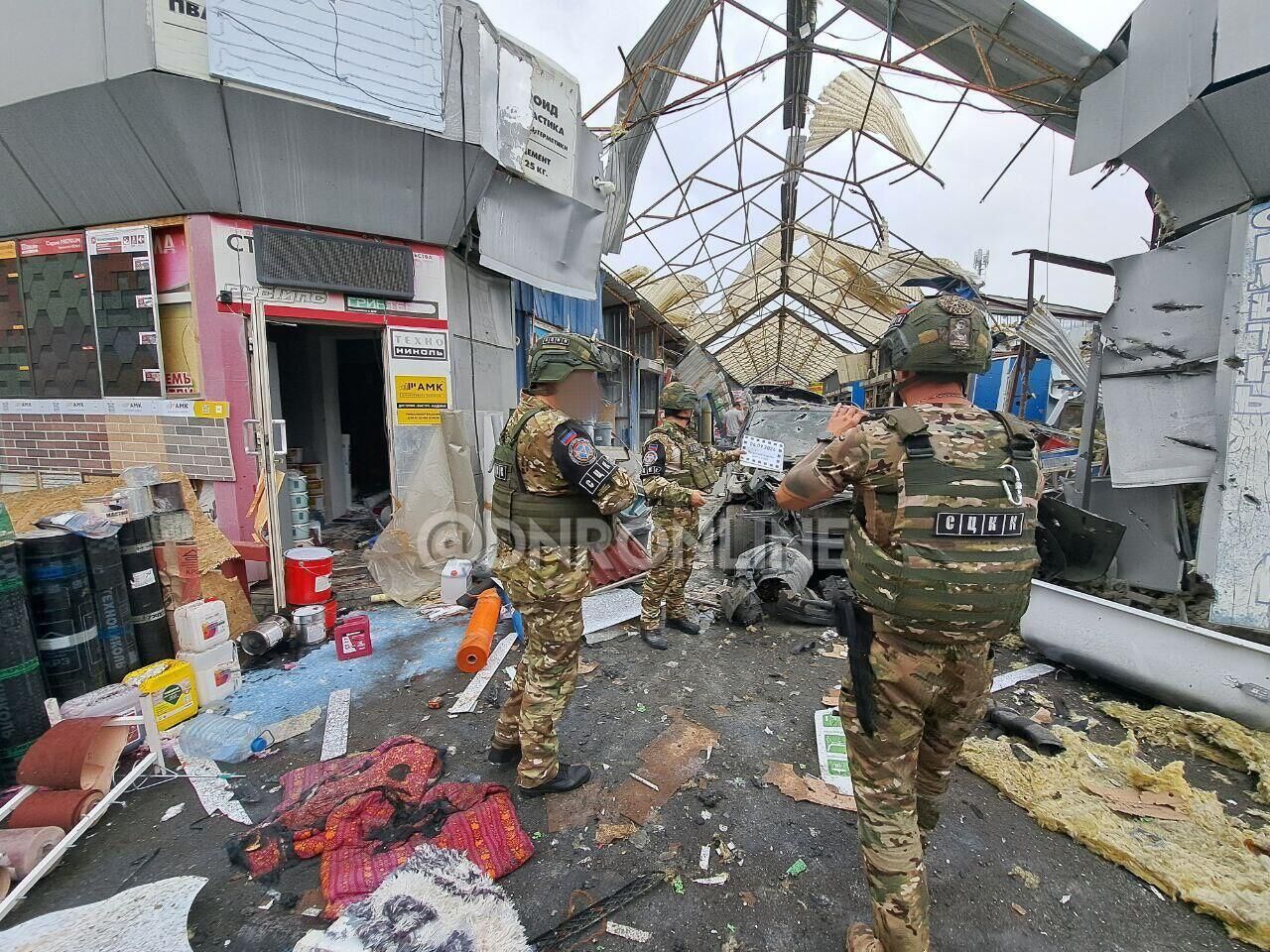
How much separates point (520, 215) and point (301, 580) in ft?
15.1

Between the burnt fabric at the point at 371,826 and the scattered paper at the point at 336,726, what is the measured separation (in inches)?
8.1

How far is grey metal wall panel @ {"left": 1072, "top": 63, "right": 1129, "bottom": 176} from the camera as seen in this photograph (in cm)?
416

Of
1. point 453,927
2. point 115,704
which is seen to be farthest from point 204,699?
point 453,927

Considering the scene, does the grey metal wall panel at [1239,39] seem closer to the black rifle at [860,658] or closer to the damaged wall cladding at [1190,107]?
the damaged wall cladding at [1190,107]

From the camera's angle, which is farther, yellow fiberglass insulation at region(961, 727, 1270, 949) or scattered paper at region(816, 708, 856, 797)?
scattered paper at region(816, 708, 856, 797)

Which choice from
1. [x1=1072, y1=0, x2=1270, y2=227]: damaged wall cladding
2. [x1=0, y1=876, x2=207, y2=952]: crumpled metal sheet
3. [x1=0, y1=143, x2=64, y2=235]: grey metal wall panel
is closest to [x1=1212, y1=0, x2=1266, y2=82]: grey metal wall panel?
[x1=1072, y1=0, x2=1270, y2=227]: damaged wall cladding

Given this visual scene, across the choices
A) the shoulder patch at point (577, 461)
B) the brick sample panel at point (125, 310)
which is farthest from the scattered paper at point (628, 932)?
the brick sample panel at point (125, 310)

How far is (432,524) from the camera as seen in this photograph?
17.6 ft

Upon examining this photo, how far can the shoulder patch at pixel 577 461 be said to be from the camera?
2.36 metres

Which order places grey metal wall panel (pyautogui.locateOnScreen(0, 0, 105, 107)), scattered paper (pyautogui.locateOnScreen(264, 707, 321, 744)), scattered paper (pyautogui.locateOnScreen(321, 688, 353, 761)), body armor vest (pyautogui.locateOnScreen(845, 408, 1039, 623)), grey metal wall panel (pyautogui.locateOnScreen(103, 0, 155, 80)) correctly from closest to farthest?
1. body armor vest (pyautogui.locateOnScreen(845, 408, 1039, 623))
2. scattered paper (pyautogui.locateOnScreen(321, 688, 353, 761))
3. scattered paper (pyautogui.locateOnScreen(264, 707, 321, 744))
4. grey metal wall panel (pyautogui.locateOnScreen(103, 0, 155, 80))
5. grey metal wall panel (pyautogui.locateOnScreen(0, 0, 105, 107))

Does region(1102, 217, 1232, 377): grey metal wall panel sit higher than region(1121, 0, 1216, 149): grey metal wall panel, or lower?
lower

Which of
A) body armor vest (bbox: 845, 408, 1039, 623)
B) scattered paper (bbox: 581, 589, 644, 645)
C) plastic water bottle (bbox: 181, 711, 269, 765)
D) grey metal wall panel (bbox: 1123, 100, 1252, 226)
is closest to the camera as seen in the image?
body armor vest (bbox: 845, 408, 1039, 623)

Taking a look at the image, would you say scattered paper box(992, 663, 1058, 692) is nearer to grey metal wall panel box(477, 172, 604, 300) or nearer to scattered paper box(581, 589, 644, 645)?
scattered paper box(581, 589, 644, 645)

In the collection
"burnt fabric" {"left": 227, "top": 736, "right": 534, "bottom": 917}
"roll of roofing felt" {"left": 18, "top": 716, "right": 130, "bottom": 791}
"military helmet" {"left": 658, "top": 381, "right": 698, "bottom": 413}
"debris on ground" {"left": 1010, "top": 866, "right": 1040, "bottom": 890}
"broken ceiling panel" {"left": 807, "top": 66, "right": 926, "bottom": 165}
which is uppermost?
"broken ceiling panel" {"left": 807, "top": 66, "right": 926, "bottom": 165}
